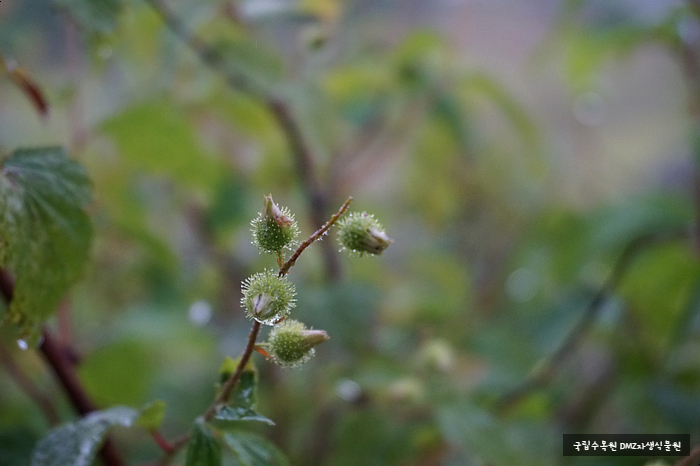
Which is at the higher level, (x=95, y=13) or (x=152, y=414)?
(x=95, y=13)

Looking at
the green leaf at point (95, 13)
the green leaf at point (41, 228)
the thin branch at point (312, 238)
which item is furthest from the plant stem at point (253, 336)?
the green leaf at point (95, 13)

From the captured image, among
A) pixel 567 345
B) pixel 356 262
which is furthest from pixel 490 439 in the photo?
pixel 356 262

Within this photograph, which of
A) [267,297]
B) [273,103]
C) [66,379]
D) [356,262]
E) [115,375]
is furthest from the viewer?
[356,262]

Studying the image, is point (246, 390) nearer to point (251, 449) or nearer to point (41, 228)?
point (251, 449)

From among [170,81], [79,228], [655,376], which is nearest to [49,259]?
[79,228]

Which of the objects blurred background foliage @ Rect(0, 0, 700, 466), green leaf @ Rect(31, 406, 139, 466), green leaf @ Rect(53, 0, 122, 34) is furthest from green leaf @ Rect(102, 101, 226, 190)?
green leaf @ Rect(31, 406, 139, 466)

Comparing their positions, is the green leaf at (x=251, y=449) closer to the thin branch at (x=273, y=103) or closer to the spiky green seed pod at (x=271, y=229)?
the spiky green seed pod at (x=271, y=229)

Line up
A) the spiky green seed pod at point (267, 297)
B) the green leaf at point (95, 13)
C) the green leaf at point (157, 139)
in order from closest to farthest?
the spiky green seed pod at point (267, 297) < the green leaf at point (95, 13) < the green leaf at point (157, 139)
